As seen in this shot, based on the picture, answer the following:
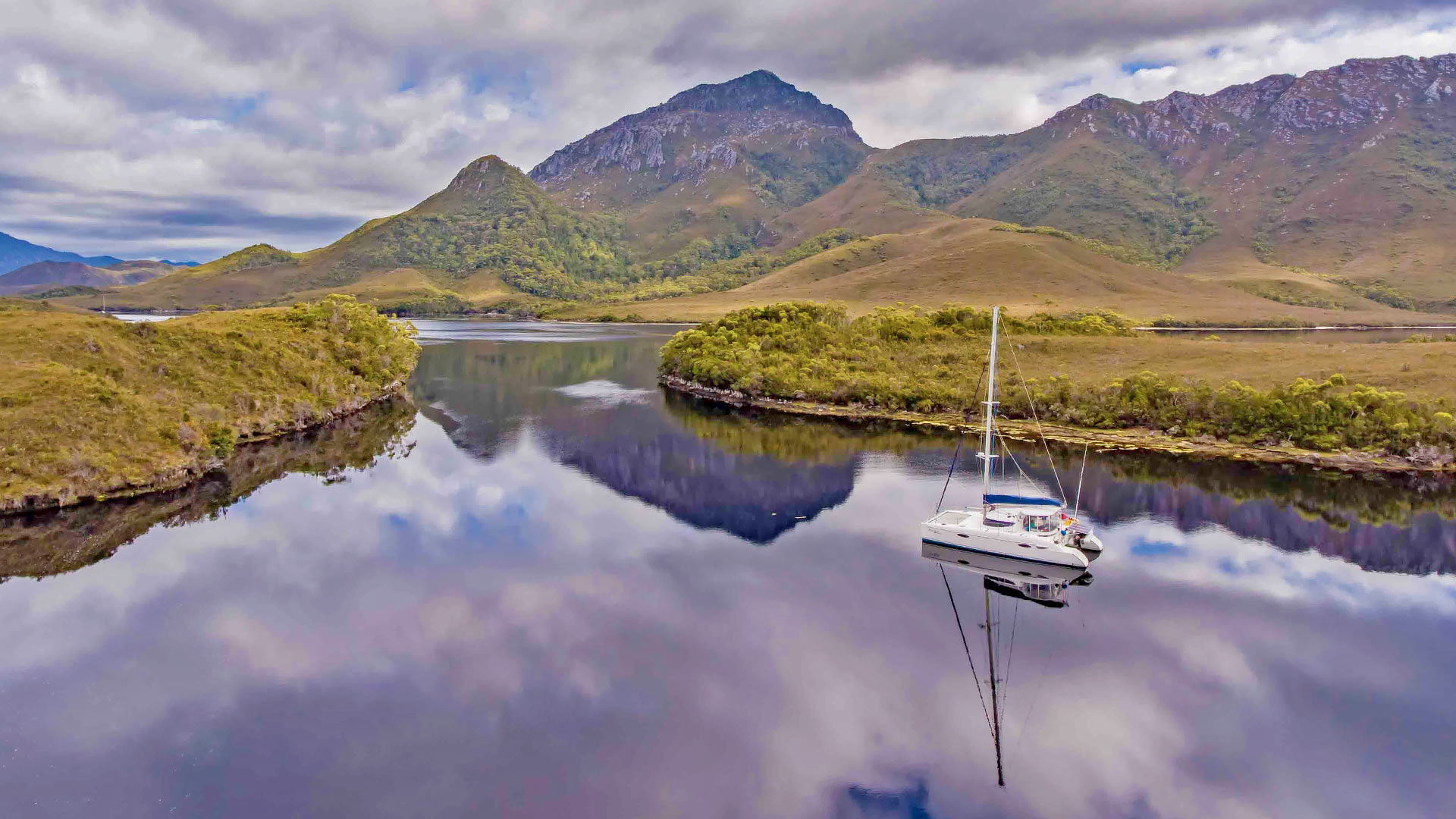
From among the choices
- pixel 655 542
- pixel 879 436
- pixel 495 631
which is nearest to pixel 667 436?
pixel 879 436

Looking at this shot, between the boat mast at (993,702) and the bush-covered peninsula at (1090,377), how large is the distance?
30553 millimetres

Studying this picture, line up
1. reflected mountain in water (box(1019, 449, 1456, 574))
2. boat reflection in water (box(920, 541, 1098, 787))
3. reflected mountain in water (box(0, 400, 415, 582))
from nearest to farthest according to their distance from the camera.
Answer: boat reflection in water (box(920, 541, 1098, 787)) → reflected mountain in water (box(0, 400, 415, 582)) → reflected mountain in water (box(1019, 449, 1456, 574))

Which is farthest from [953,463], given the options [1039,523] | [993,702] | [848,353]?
[848,353]

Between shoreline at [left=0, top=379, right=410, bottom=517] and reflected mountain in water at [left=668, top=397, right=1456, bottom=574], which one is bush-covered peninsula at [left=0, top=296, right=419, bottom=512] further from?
reflected mountain in water at [left=668, top=397, right=1456, bottom=574]

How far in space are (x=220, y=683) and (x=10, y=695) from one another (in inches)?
264

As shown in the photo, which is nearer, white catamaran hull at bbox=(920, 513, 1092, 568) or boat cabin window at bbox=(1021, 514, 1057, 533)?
white catamaran hull at bbox=(920, 513, 1092, 568)

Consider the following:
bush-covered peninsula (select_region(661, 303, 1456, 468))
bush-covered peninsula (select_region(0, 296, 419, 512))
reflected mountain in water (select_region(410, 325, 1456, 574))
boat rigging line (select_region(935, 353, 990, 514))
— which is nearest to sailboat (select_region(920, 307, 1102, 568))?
boat rigging line (select_region(935, 353, 990, 514))

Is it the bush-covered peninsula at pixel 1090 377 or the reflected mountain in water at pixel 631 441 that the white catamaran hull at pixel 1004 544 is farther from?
the bush-covered peninsula at pixel 1090 377

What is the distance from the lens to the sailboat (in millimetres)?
36969

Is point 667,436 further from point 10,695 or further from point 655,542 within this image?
point 10,695

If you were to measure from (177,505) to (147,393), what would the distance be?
49.6 feet

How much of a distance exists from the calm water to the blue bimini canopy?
430cm

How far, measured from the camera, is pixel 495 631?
3184 cm

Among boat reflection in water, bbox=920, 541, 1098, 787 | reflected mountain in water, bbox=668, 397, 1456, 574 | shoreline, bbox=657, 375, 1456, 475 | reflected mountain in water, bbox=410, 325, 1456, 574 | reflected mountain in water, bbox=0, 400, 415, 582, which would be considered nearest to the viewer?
boat reflection in water, bbox=920, 541, 1098, 787
